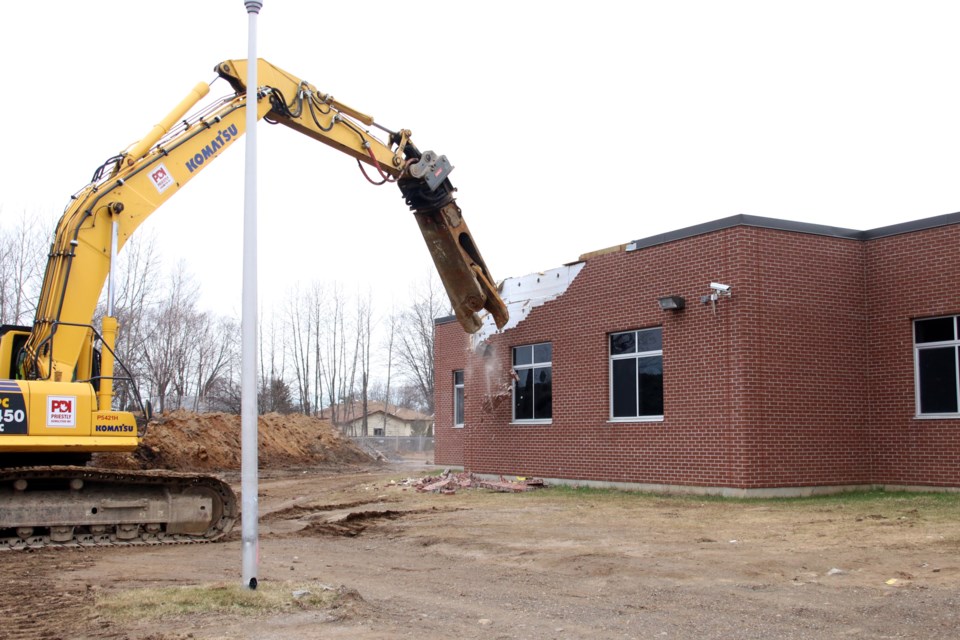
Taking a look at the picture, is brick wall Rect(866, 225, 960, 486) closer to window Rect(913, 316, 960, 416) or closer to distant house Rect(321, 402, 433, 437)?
window Rect(913, 316, 960, 416)

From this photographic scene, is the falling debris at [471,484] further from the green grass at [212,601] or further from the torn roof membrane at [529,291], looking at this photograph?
the green grass at [212,601]

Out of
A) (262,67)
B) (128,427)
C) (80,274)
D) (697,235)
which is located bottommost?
(128,427)

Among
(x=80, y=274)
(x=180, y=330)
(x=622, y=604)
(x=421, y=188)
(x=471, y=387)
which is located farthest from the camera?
(x=180, y=330)

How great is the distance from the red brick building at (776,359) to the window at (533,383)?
1697mm

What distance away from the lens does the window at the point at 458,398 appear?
3005 centimetres

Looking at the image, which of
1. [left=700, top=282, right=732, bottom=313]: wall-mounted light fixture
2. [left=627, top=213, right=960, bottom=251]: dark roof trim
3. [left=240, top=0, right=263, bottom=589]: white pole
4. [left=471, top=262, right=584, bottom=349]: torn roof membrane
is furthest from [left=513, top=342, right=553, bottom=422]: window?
[left=240, top=0, right=263, bottom=589]: white pole

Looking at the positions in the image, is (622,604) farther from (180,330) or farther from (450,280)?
(180,330)

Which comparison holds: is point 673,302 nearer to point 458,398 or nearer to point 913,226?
point 913,226

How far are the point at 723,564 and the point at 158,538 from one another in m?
7.69

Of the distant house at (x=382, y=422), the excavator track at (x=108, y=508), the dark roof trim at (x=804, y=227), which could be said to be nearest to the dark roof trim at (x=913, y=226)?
the dark roof trim at (x=804, y=227)

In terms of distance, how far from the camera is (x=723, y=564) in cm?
1053

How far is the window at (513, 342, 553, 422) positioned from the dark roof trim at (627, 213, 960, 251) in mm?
4405

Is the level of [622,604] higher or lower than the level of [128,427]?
lower

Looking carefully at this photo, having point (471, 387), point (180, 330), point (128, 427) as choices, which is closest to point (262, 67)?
point (128, 427)
